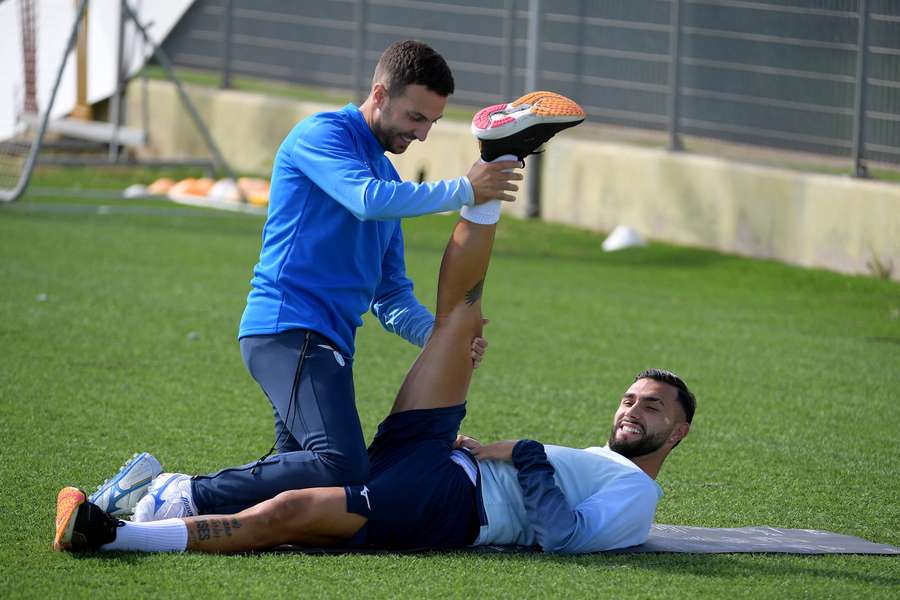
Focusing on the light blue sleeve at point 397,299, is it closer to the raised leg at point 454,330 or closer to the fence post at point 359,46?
the raised leg at point 454,330

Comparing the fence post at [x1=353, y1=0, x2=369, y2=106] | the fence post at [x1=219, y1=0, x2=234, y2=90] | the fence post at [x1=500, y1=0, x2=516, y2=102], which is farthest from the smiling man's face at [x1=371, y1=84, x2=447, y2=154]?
the fence post at [x1=219, y1=0, x2=234, y2=90]

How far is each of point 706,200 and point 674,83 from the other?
1.09 m

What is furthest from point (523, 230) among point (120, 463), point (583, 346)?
point (120, 463)

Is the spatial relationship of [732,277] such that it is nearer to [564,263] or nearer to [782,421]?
[564,263]

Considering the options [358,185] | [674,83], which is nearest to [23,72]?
[674,83]

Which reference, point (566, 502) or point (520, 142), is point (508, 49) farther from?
point (566, 502)

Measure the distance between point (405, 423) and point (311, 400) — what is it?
312mm

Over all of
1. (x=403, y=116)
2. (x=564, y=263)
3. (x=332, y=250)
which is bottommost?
(x=564, y=263)

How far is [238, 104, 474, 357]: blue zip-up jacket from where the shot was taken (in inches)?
155

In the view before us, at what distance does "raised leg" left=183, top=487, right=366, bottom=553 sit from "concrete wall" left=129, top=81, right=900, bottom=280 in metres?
6.14

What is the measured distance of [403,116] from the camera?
160 inches

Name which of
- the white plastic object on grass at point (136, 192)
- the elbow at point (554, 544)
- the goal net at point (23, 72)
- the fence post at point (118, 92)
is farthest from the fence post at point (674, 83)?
the elbow at point (554, 544)

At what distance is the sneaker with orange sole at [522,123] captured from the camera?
4.02m

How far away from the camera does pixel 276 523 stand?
12.4ft
